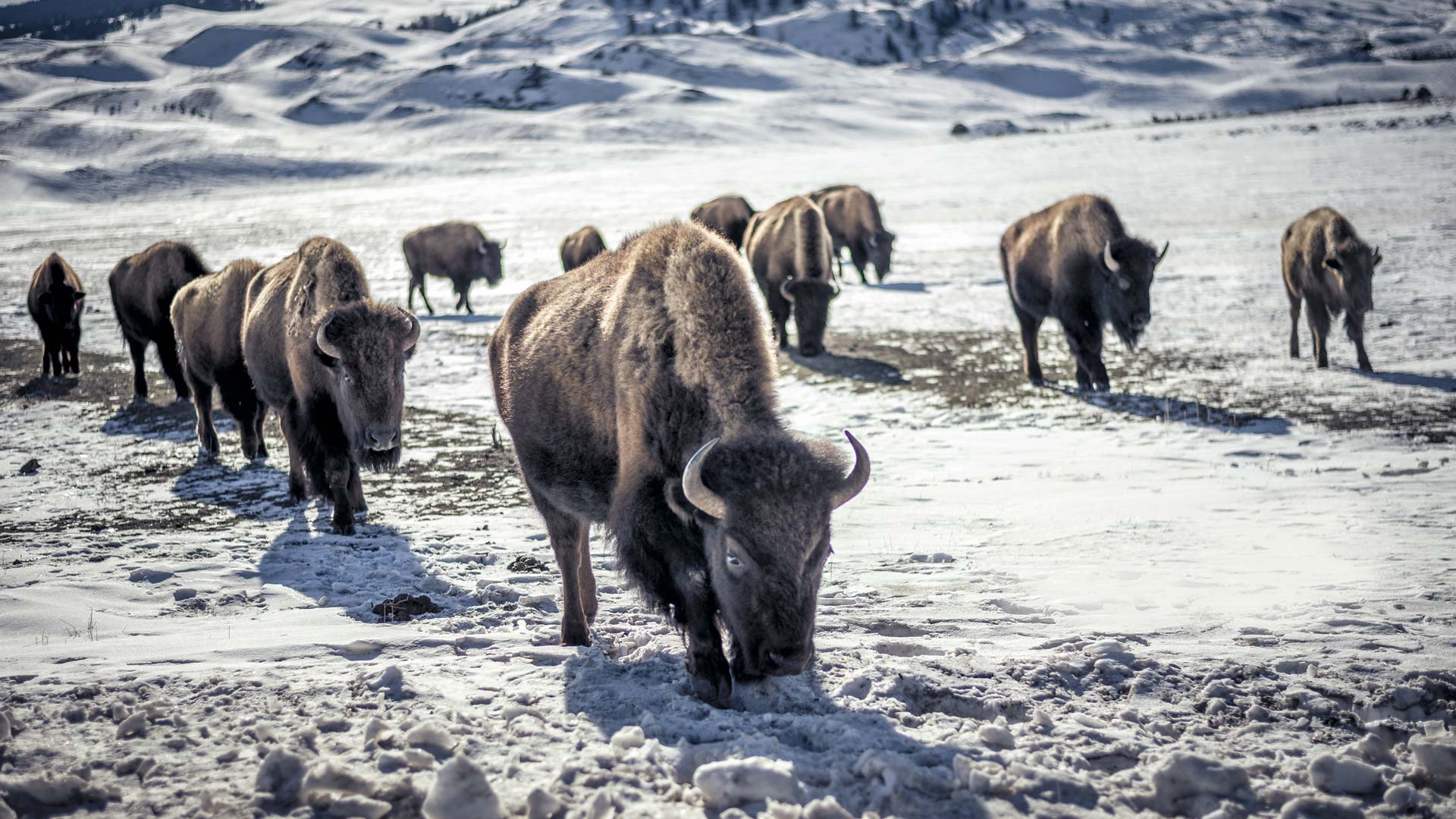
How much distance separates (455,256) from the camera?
2080 cm

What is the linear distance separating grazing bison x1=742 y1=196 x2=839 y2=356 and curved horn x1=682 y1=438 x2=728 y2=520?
10351mm

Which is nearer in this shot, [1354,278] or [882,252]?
[1354,278]

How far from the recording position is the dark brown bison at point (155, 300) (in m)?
11.6

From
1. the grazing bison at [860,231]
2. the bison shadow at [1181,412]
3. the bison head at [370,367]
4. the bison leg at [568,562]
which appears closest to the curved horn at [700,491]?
the bison leg at [568,562]

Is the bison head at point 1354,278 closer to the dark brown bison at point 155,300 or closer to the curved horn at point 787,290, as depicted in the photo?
the curved horn at point 787,290

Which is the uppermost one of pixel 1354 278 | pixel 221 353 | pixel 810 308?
pixel 1354 278

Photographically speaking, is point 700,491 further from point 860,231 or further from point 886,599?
point 860,231

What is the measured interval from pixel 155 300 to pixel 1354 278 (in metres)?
13.1

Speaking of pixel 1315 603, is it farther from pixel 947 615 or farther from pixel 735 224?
pixel 735 224

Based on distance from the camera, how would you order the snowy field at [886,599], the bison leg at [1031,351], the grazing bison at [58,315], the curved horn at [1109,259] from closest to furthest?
the snowy field at [886,599]
the curved horn at [1109,259]
the bison leg at [1031,351]
the grazing bison at [58,315]

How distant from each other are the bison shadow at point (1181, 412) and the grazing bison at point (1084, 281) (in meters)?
0.39

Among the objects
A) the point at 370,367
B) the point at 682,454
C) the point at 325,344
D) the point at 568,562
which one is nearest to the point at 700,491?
the point at 682,454

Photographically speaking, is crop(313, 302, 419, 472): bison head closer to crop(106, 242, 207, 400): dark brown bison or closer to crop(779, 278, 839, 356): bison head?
crop(106, 242, 207, 400): dark brown bison

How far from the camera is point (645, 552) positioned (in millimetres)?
3844
